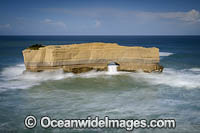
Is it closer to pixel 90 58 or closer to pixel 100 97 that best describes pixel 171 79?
pixel 90 58

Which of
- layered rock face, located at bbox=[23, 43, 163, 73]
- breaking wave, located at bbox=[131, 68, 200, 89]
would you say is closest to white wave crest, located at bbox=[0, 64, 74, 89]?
layered rock face, located at bbox=[23, 43, 163, 73]

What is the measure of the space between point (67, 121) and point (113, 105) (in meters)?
4.08

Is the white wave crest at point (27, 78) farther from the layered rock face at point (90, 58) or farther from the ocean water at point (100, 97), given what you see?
the layered rock face at point (90, 58)

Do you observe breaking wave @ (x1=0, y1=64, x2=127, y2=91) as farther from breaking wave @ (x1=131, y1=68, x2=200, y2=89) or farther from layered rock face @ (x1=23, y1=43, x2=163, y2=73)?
breaking wave @ (x1=131, y1=68, x2=200, y2=89)

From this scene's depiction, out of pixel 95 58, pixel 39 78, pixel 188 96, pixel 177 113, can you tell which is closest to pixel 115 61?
pixel 95 58

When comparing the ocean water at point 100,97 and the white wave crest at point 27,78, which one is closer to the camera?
the ocean water at point 100,97

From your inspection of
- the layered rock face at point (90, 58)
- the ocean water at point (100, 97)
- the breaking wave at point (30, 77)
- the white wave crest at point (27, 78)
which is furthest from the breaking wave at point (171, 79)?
the white wave crest at point (27, 78)

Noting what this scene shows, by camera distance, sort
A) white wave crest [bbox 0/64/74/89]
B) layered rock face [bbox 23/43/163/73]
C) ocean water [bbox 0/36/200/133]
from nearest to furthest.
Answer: ocean water [bbox 0/36/200/133]
white wave crest [bbox 0/64/74/89]
layered rock face [bbox 23/43/163/73]

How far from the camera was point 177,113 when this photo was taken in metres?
15.6

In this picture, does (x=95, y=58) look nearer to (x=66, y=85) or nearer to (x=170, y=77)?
(x=66, y=85)

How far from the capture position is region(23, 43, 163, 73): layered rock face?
26609 mm

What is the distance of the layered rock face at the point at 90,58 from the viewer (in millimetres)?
26609

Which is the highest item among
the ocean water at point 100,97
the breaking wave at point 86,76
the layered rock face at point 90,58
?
the layered rock face at point 90,58

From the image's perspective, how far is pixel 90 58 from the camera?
94.7ft
